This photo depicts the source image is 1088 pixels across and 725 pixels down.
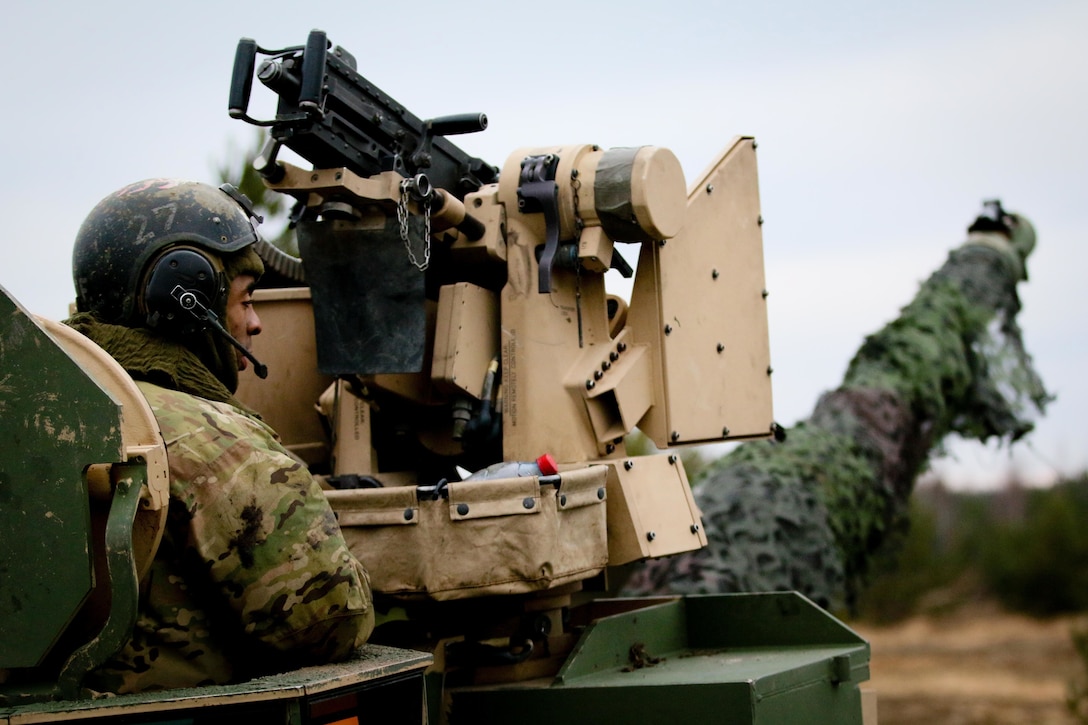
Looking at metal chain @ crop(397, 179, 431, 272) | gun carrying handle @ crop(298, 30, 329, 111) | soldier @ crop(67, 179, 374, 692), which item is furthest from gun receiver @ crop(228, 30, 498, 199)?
soldier @ crop(67, 179, 374, 692)

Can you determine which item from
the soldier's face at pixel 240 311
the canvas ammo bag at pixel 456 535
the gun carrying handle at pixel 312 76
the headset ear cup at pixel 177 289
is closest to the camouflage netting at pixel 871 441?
the canvas ammo bag at pixel 456 535

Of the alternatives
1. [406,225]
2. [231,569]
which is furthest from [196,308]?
[406,225]

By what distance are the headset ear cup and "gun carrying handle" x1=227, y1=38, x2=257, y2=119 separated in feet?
3.01

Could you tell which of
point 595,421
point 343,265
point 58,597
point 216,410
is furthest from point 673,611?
point 58,597

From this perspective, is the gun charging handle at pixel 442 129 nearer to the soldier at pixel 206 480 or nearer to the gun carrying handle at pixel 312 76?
the gun carrying handle at pixel 312 76

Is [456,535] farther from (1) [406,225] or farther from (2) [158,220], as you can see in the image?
(2) [158,220]

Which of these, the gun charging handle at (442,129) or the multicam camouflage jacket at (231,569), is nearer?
the multicam camouflage jacket at (231,569)

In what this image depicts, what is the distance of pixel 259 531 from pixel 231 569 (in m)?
0.10

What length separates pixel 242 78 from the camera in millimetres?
4418

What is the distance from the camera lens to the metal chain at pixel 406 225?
4.67 meters

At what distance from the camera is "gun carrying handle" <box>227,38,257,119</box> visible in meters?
4.41

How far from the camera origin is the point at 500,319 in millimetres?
5031

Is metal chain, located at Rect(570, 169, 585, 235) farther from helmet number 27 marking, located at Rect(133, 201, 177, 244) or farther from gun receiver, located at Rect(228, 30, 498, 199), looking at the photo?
helmet number 27 marking, located at Rect(133, 201, 177, 244)

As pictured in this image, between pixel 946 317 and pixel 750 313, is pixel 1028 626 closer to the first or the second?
pixel 946 317
